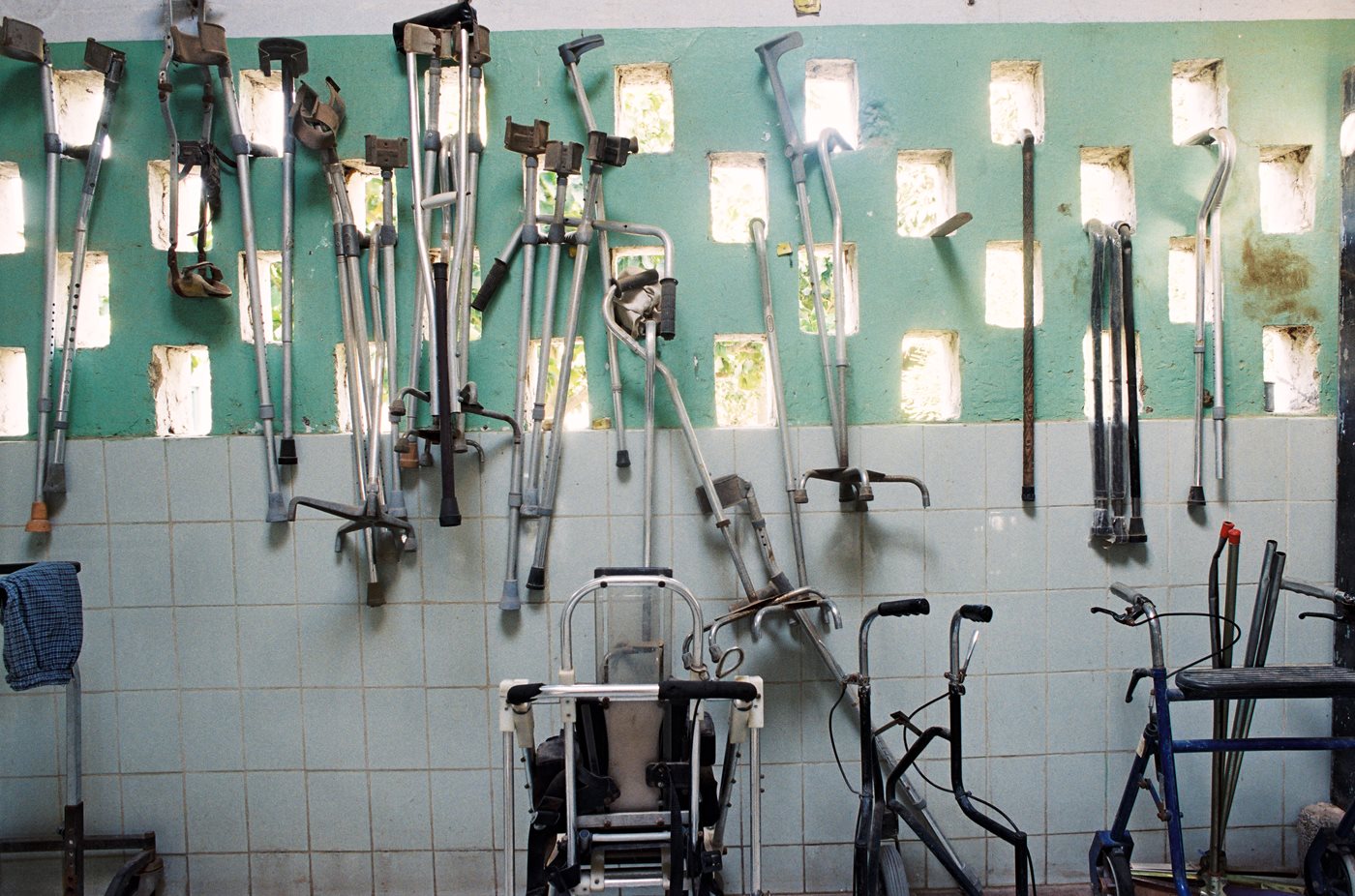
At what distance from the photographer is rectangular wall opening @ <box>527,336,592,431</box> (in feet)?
8.36

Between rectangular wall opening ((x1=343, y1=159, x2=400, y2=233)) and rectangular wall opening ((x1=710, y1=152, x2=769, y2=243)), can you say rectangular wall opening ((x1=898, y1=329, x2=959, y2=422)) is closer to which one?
rectangular wall opening ((x1=710, y1=152, x2=769, y2=243))

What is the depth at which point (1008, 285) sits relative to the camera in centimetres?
265

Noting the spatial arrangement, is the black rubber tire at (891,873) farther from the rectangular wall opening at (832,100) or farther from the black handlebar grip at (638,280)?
the rectangular wall opening at (832,100)

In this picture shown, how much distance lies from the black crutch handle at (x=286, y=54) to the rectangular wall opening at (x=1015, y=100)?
7.15ft

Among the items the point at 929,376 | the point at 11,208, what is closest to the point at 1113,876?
the point at 929,376

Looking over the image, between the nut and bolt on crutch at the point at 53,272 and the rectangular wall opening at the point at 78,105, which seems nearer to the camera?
the nut and bolt on crutch at the point at 53,272

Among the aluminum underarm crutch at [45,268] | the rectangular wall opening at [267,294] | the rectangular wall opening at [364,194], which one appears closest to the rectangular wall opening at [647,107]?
the rectangular wall opening at [364,194]

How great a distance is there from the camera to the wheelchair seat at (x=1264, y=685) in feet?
6.81

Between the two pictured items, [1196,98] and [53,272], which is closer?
[53,272]

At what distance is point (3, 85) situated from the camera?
8.29 ft

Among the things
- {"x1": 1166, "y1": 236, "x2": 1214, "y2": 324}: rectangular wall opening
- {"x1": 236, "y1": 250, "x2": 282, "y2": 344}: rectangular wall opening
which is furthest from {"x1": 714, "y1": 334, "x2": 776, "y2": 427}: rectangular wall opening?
{"x1": 236, "y1": 250, "x2": 282, "y2": 344}: rectangular wall opening

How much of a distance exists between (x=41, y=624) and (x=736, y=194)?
2391 mm

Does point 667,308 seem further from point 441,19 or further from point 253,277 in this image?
point 253,277

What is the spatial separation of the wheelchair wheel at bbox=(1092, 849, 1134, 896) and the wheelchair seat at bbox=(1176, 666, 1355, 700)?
21.5 inches
